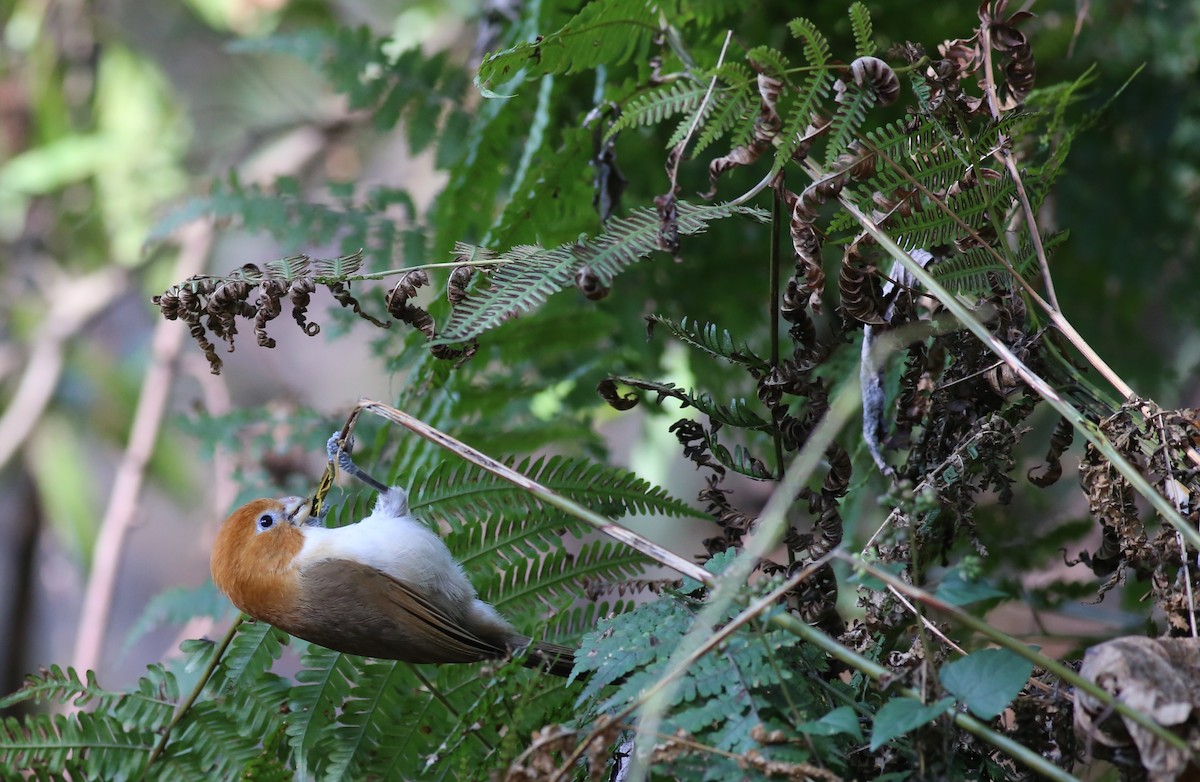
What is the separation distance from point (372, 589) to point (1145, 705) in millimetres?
1286

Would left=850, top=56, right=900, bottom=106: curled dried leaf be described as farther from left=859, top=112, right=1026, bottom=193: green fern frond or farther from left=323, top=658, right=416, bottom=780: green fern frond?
left=323, top=658, right=416, bottom=780: green fern frond

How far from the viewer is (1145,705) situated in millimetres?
1036

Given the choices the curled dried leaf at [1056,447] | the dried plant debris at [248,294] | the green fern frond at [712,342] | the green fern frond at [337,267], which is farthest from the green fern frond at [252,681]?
the curled dried leaf at [1056,447]

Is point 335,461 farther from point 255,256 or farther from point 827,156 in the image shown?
point 255,256

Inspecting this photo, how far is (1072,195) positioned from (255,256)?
4.59m

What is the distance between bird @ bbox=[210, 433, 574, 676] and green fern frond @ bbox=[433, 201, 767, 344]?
0.59 meters

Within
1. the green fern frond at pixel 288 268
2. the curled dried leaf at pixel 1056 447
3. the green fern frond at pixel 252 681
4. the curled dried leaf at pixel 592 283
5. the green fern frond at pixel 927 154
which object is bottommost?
the green fern frond at pixel 252 681

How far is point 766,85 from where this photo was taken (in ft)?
4.22

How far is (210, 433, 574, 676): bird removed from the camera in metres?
Result: 1.78

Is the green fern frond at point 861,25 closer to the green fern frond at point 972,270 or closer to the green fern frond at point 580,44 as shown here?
the green fern frond at point 972,270

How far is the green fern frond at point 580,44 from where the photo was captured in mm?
1518

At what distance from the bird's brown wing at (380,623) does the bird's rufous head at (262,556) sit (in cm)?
4

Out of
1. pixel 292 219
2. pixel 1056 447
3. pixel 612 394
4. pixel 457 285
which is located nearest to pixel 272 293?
pixel 457 285

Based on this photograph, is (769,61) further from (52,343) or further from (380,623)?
(52,343)
